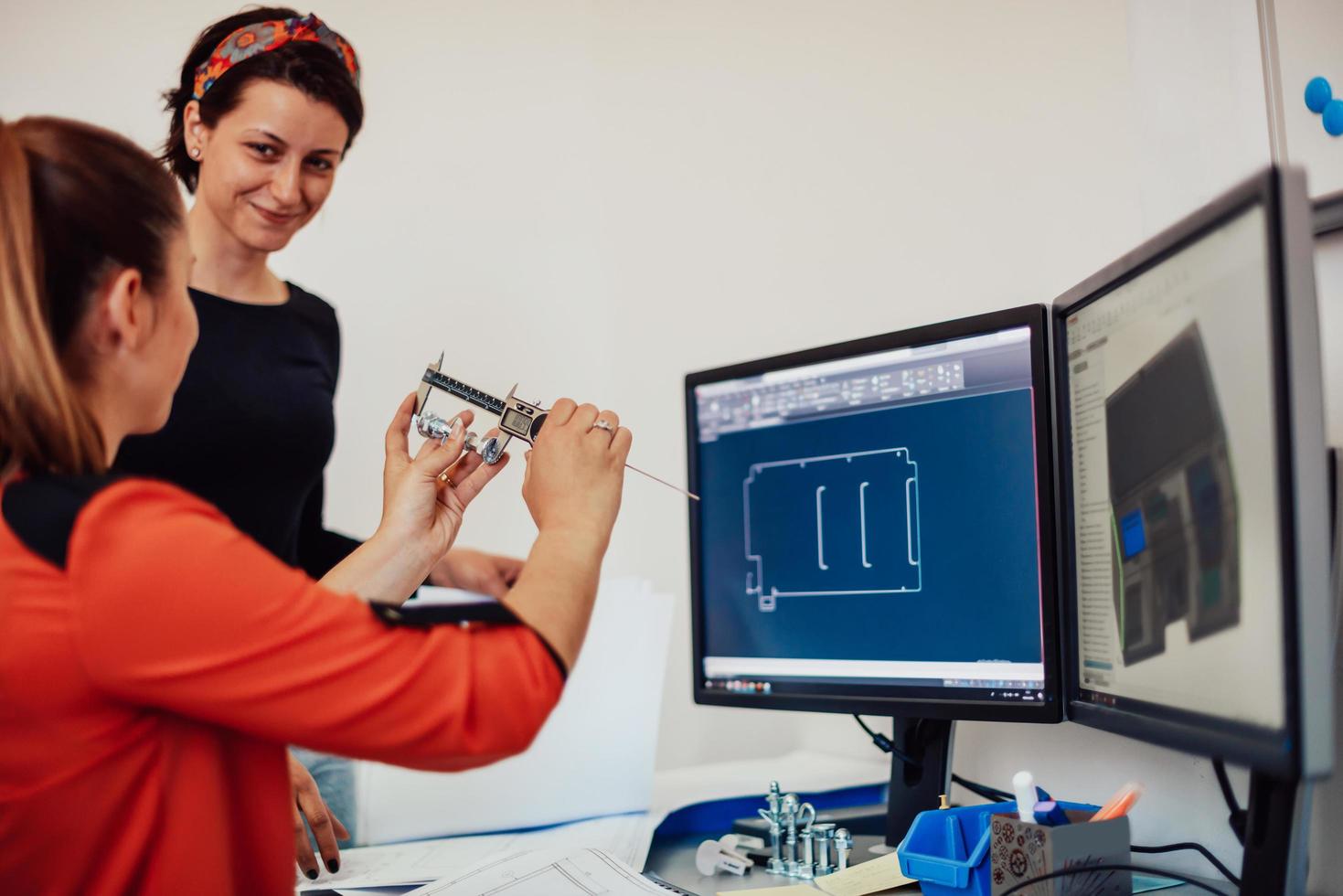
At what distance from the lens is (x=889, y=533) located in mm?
1000

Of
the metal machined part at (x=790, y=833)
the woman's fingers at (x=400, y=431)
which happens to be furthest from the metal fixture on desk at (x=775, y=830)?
the woman's fingers at (x=400, y=431)

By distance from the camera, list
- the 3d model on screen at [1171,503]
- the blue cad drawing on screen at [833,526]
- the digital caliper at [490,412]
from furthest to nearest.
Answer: the blue cad drawing on screen at [833,526] < the digital caliper at [490,412] < the 3d model on screen at [1171,503]

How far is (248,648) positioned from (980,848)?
554 mm

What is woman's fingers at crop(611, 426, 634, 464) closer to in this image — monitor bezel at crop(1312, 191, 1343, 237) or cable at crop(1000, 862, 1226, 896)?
cable at crop(1000, 862, 1226, 896)

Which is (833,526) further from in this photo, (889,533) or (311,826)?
(311,826)

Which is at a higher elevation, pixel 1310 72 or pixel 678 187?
pixel 678 187

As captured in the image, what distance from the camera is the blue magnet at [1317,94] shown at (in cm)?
87

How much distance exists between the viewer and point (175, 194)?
26.5 inches

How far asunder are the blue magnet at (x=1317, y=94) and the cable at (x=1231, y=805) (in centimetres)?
54

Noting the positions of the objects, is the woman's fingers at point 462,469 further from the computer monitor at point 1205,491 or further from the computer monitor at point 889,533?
the computer monitor at point 1205,491


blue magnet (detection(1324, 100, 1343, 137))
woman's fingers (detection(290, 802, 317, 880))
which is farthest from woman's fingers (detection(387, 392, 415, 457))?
blue magnet (detection(1324, 100, 1343, 137))

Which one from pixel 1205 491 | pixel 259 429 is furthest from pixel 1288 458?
pixel 259 429

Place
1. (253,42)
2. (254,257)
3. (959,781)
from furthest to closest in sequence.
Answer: (254,257) → (253,42) → (959,781)

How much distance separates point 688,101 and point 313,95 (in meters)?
0.60
